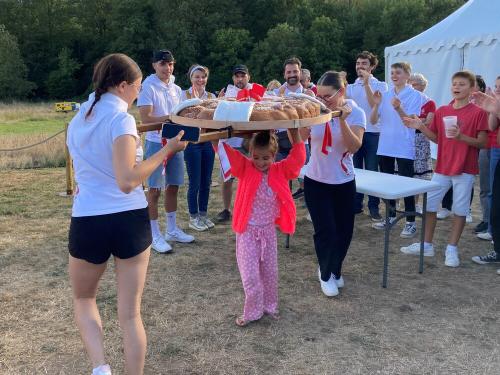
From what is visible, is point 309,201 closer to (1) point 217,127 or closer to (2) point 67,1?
(1) point 217,127

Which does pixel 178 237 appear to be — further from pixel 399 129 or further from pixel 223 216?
pixel 399 129

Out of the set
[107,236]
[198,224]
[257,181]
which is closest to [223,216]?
[198,224]

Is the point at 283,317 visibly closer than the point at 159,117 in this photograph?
Yes

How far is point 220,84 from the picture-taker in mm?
44375

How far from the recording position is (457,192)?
4.38 m

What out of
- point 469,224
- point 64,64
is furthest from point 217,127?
point 64,64

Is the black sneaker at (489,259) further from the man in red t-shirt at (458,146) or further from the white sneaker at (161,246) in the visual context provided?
the white sneaker at (161,246)

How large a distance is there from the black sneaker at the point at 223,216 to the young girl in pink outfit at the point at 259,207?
Result: 8.33ft

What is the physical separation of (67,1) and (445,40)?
55.6 metres

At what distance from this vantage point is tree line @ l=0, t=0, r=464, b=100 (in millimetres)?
→ 41594

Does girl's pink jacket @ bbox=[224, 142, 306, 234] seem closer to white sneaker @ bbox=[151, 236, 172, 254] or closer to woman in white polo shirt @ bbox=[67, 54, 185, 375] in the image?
woman in white polo shirt @ bbox=[67, 54, 185, 375]

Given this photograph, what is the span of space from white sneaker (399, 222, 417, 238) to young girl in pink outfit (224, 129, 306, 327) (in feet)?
7.72

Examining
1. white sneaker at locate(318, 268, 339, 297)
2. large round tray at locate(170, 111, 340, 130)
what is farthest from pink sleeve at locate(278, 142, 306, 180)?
white sneaker at locate(318, 268, 339, 297)

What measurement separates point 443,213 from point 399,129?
4.44 feet
